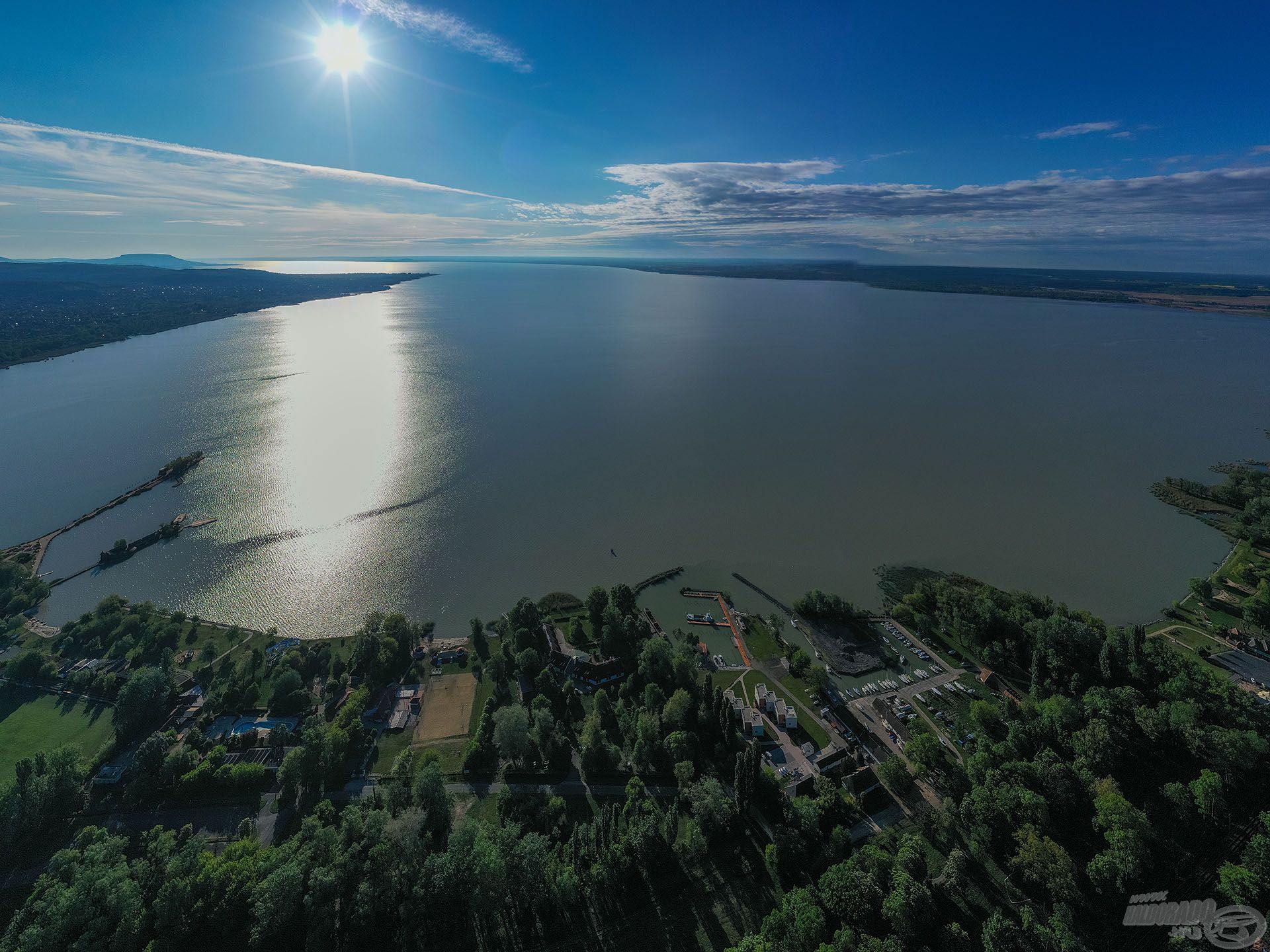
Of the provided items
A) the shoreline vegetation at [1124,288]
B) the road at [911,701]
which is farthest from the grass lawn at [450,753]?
the shoreline vegetation at [1124,288]

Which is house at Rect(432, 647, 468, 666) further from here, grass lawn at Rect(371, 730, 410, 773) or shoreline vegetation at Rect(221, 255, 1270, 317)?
shoreline vegetation at Rect(221, 255, 1270, 317)

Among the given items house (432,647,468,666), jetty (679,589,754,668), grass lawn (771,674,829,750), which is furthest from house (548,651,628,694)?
grass lawn (771,674,829,750)

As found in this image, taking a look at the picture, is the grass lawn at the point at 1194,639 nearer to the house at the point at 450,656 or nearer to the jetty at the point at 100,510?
the house at the point at 450,656

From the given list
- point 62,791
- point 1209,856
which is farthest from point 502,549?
point 1209,856

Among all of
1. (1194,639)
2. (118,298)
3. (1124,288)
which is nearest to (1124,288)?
(1124,288)

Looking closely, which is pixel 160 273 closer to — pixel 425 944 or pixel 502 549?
pixel 502 549

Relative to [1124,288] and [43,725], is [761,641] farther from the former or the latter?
[1124,288]
